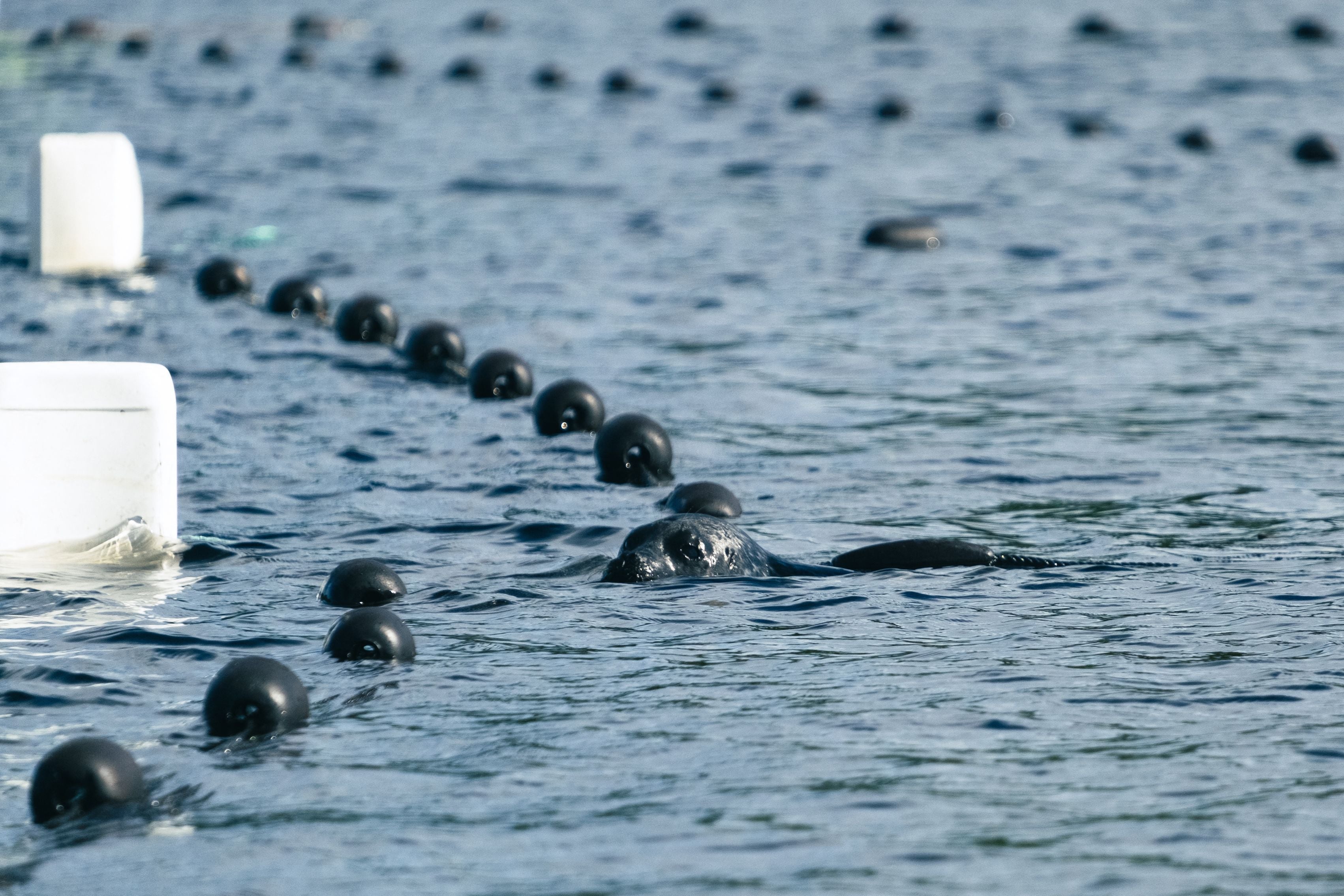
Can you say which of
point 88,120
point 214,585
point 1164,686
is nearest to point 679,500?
point 214,585

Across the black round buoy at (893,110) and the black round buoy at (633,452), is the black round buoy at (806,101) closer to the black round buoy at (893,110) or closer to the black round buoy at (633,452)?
the black round buoy at (893,110)

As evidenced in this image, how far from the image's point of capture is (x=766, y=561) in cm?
913

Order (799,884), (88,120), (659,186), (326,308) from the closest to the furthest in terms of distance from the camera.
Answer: (799,884), (326,308), (659,186), (88,120)

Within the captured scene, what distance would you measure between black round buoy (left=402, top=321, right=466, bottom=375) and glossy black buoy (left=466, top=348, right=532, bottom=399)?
0.76m

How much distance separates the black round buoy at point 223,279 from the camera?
669 inches

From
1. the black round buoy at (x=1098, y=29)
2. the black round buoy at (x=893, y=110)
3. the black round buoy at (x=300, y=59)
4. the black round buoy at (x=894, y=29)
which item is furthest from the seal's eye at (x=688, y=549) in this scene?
the black round buoy at (x=894, y=29)

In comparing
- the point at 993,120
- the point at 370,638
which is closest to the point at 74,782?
the point at 370,638

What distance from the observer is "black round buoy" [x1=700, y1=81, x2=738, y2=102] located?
102 ft

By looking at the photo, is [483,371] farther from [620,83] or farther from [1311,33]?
[1311,33]

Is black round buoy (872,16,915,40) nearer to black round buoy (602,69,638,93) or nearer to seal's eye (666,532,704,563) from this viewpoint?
black round buoy (602,69,638,93)

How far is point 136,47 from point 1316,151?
2338cm

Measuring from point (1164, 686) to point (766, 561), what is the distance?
7.62 feet

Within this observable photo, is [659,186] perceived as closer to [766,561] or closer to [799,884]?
[766,561]

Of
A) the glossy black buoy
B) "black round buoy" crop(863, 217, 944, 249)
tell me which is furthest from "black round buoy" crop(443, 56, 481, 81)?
the glossy black buoy
